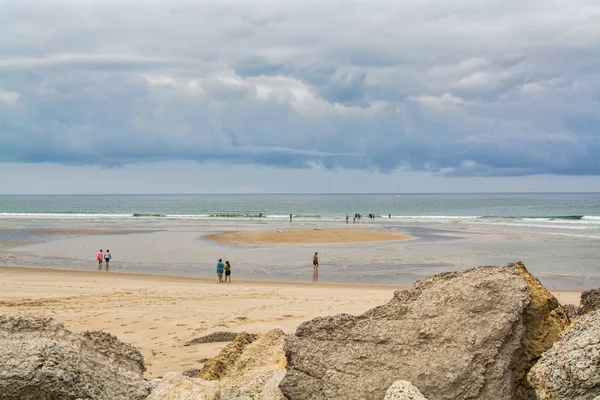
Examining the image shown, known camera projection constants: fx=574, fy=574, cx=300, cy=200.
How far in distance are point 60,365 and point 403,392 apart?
8.59 ft

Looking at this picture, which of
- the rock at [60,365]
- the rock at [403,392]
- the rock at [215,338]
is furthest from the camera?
the rock at [215,338]

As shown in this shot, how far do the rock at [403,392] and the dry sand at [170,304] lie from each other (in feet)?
16.0

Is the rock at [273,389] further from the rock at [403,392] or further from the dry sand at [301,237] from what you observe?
the dry sand at [301,237]

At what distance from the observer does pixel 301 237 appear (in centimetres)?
4788

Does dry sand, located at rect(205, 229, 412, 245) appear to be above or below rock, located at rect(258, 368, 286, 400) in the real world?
below

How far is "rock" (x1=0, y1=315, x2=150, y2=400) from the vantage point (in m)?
4.29

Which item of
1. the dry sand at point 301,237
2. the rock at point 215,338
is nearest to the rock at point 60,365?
the rock at point 215,338

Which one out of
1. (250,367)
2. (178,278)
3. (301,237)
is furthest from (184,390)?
(301,237)

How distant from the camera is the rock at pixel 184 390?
438 centimetres

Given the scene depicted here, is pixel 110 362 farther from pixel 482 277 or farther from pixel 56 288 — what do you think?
pixel 56 288

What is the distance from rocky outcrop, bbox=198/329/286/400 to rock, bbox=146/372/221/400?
0.44 metres

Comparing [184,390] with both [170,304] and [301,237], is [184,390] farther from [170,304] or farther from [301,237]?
[301,237]

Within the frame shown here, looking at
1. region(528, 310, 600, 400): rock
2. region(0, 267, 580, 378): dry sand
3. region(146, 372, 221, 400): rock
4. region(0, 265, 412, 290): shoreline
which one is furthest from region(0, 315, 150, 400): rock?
region(0, 265, 412, 290): shoreline

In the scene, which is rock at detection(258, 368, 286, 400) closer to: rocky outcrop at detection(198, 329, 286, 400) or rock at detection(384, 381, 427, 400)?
rocky outcrop at detection(198, 329, 286, 400)
